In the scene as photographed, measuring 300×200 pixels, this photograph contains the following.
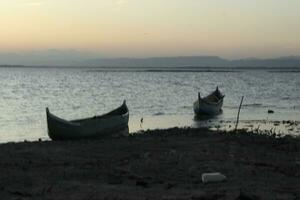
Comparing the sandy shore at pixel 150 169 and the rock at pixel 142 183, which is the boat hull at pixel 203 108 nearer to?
the sandy shore at pixel 150 169

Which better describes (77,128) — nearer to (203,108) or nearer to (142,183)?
(142,183)

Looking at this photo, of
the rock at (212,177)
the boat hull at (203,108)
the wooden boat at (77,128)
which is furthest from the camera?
the boat hull at (203,108)

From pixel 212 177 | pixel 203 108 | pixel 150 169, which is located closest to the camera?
pixel 212 177

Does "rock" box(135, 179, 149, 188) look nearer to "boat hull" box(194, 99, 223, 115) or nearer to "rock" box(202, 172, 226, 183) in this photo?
"rock" box(202, 172, 226, 183)

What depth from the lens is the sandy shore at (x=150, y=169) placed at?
10805mm

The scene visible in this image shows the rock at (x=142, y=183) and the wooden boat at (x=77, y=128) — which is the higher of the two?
the rock at (x=142, y=183)

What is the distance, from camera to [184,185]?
11.7m

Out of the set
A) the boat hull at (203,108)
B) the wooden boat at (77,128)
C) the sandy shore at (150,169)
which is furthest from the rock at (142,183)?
the boat hull at (203,108)

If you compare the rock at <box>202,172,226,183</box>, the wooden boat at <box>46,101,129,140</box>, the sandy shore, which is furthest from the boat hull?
the rock at <box>202,172,226,183</box>

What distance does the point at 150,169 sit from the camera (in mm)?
13477

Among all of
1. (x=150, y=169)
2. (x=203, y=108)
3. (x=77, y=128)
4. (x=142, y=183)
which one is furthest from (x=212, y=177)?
(x=203, y=108)

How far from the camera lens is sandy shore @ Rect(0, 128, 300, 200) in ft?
35.4

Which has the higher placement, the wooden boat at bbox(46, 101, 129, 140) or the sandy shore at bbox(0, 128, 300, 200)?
the sandy shore at bbox(0, 128, 300, 200)

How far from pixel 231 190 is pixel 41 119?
26.1 m
